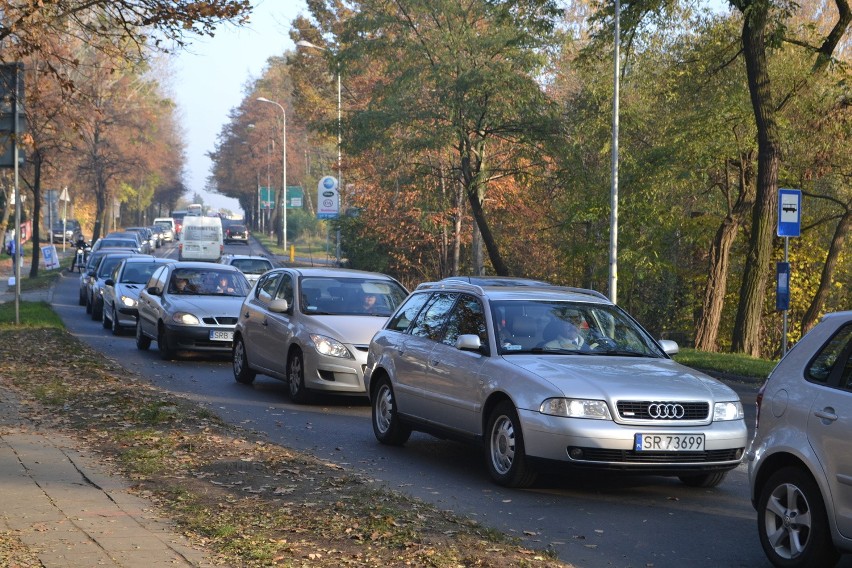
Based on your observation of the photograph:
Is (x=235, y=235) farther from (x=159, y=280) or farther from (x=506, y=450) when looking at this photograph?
(x=506, y=450)

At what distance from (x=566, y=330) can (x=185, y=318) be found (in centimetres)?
1062

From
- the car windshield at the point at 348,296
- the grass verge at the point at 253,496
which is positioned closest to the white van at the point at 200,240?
the car windshield at the point at 348,296

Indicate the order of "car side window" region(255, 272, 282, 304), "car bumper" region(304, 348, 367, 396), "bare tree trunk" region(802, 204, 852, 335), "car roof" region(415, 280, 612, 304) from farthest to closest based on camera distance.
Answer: "bare tree trunk" region(802, 204, 852, 335), "car side window" region(255, 272, 282, 304), "car bumper" region(304, 348, 367, 396), "car roof" region(415, 280, 612, 304)

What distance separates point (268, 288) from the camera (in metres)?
16.6

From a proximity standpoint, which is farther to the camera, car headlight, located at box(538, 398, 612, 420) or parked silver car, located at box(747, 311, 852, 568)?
car headlight, located at box(538, 398, 612, 420)

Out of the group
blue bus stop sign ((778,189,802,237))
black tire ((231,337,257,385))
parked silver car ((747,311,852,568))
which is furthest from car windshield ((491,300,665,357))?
blue bus stop sign ((778,189,802,237))

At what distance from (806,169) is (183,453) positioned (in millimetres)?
25299

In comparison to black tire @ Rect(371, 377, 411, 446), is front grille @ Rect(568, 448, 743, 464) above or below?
above

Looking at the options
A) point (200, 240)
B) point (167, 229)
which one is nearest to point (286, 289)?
point (200, 240)

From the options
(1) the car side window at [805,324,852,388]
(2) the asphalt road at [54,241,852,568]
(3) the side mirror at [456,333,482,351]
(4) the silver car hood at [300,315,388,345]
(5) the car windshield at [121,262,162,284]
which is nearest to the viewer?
(1) the car side window at [805,324,852,388]

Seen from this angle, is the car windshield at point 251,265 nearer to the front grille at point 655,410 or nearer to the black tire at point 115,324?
the black tire at point 115,324

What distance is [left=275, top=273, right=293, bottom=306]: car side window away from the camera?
51.3 ft

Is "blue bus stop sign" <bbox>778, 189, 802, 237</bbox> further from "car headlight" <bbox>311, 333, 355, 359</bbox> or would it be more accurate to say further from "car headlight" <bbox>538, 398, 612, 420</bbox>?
"car headlight" <bbox>538, 398, 612, 420</bbox>

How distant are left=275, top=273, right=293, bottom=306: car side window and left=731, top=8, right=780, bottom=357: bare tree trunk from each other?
11.0m
